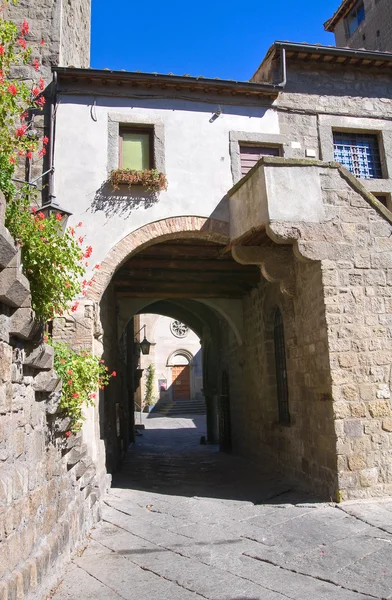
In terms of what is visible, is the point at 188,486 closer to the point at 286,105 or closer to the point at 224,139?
the point at 224,139

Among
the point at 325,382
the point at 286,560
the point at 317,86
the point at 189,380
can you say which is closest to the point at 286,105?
the point at 317,86

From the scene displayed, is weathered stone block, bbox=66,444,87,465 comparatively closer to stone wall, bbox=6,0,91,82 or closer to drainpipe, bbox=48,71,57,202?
drainpipe, bbox=48,71,57,202

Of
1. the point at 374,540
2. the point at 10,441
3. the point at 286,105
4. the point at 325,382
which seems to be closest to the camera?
the point at 10,441

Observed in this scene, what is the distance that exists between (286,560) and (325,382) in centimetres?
265

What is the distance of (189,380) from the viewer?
108 feet

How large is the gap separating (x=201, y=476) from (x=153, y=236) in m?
4.78

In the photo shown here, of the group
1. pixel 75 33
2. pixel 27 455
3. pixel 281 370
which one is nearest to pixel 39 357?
pixel 27 455

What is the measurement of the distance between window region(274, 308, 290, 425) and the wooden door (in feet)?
77.3

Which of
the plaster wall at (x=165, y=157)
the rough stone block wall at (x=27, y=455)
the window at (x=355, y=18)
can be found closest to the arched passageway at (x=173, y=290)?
the plaster wall at (x=165, y=157)

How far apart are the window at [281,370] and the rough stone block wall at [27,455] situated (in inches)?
206

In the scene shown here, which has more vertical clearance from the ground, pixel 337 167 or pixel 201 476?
pixel 337 167

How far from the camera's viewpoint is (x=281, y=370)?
9570 millimetres

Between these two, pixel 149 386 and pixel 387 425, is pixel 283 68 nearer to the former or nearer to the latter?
pixel 387 425

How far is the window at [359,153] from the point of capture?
32.9 feet
